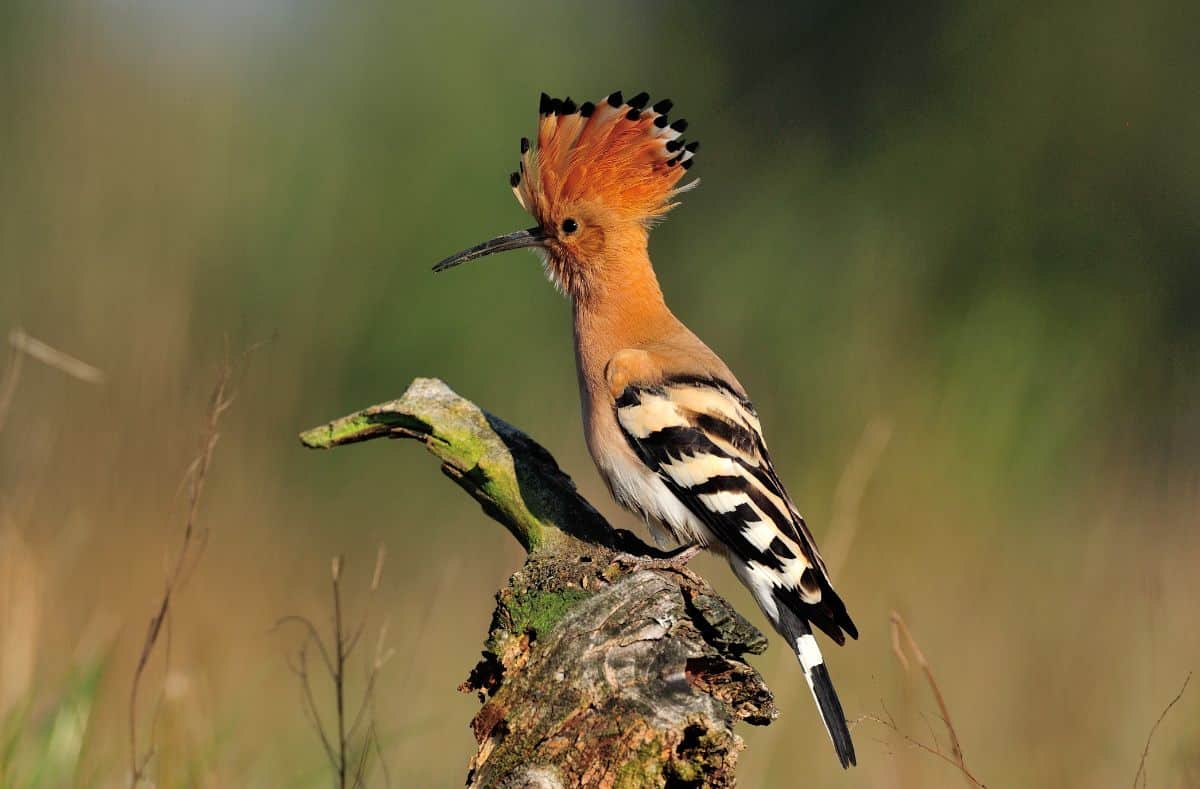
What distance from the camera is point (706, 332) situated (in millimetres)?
4410

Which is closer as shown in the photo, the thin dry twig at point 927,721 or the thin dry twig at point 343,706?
the thin dry twig at point 927,721

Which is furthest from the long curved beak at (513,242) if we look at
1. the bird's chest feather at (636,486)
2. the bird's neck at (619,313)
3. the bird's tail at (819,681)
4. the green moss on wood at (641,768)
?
the green moss on wood at (641,768)

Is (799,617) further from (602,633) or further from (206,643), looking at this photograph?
(206,643)

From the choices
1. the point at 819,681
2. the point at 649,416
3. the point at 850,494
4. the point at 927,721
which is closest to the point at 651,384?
the point at 649,416

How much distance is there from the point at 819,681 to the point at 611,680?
0.76 metres

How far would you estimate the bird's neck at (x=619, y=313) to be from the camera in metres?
2.41

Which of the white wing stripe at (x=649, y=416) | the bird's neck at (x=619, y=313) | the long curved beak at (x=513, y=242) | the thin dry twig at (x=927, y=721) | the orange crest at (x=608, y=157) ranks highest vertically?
the orange crest at (x=608, y=157)

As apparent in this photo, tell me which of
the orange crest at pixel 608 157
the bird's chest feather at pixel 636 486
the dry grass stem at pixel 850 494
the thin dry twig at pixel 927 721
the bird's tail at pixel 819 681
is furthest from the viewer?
the dry grass stem at pixel 850 494

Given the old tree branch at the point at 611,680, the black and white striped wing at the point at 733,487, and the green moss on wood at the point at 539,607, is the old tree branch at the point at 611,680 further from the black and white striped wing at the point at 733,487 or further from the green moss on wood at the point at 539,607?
the black and white striped wing at the point at 733,487

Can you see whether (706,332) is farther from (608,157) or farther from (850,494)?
(608,157)

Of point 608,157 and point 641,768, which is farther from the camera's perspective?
point 608,157

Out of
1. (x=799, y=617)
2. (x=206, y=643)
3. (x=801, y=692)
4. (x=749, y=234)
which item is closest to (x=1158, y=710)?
(x=801, y=692)

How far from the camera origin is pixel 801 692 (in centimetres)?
321

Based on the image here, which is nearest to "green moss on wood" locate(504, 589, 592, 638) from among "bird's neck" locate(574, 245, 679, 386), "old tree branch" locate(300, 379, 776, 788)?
"old tree branch" locate(300, 379, 776, 788)
